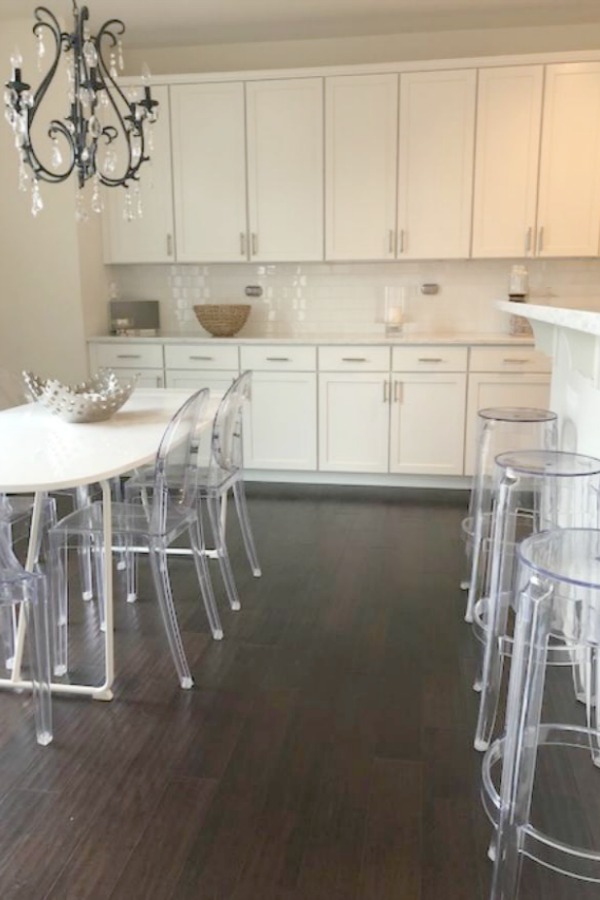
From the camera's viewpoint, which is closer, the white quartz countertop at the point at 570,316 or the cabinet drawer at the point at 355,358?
the white quartz countertop at the point at 570,316

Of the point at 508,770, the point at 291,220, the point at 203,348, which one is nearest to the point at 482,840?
the point at 508,770

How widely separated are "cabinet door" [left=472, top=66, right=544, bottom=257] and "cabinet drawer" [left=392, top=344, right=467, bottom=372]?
66 cm

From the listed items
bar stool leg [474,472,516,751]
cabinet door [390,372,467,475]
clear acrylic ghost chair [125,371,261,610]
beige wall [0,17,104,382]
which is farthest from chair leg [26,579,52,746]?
beige wall [0,17,104,382]

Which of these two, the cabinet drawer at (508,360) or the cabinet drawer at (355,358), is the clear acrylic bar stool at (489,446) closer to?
the cabinet drawer at (508,360)

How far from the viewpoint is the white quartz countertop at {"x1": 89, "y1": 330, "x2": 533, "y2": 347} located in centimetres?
442

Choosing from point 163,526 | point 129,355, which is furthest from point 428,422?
point 163,526

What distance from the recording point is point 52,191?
466 centimetres

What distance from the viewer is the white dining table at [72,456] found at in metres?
2.00

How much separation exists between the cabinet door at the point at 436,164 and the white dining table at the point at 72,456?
234 centimetres

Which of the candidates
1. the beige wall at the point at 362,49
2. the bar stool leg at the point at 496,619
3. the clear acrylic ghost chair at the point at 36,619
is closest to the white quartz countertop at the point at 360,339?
the beige wall at the point at 362,49

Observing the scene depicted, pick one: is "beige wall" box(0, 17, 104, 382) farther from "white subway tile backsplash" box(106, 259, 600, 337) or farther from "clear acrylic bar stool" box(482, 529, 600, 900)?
"clear acrylic bar stool" box(482, 529, 600, 900)

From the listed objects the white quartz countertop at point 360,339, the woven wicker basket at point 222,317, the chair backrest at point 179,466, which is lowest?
the chair backrest at point 179,466

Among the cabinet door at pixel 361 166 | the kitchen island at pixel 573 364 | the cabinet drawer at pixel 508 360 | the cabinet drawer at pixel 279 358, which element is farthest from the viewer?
the cabinet drawer at pixel 279 358

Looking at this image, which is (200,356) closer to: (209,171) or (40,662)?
(209,171)
